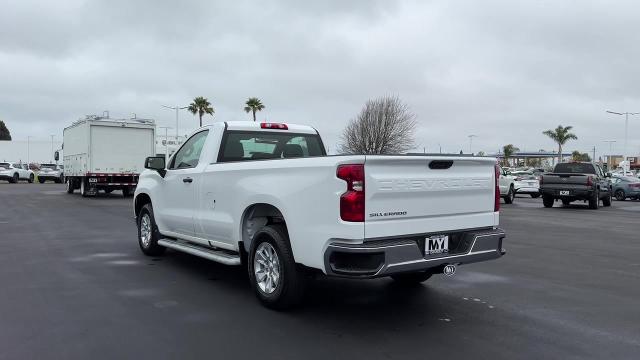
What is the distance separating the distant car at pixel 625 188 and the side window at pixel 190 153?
96.9ft

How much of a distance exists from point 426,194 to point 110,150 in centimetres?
2157

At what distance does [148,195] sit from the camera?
8.59 m

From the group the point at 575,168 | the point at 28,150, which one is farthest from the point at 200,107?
the point at 575,168

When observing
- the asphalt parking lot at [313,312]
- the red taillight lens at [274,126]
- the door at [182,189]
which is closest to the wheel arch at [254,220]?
the asphalt parking lot at [313,312]

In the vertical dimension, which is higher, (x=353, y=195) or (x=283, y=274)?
(x=353, y=195)

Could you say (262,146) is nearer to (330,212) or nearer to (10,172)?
(330,212)

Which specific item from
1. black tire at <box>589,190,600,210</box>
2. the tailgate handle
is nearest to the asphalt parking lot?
the tailgate handle

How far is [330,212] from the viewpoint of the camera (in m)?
4.75

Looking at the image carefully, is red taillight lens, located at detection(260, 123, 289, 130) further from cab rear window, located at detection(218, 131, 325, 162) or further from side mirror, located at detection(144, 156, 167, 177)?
side mirror, located at detection(144, 156, 167, 177)

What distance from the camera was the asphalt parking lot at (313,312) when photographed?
14.5 feet

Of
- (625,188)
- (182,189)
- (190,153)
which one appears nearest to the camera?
(182,189)

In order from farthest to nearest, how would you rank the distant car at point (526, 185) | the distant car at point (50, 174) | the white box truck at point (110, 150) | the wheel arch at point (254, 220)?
the distant car at point (50, 174), the distant car at point (526, 185), the white box truck at point (110, 150), the wheel arch at point (254, 220)

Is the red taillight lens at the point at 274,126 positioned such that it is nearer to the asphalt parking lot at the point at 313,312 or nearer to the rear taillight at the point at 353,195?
the asphalt parking lot at the point at 313,312

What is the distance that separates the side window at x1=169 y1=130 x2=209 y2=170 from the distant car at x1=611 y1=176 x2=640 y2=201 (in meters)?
29.5
